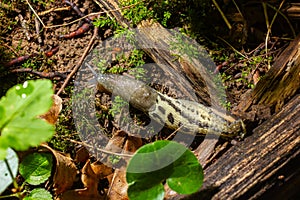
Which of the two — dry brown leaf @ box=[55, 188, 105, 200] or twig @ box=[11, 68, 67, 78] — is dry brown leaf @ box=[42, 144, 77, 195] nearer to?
dry brown leaf @ box=[55, 188, 105, 200]

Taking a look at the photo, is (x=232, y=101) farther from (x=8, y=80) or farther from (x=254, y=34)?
(x=8, y=80)

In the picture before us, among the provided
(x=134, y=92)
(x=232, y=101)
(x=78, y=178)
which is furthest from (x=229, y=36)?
(x=78, y=178)

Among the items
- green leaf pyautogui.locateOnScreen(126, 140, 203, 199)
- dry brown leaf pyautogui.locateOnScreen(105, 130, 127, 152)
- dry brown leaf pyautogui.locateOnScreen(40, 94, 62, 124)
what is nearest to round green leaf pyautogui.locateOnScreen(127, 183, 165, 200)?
green leaf pyautogui.locateOnScreen(126, 140, 203, 199)

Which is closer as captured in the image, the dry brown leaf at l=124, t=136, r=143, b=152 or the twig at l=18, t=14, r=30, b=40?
the dry brown leaf at l=124, t=136, r=143, b=152

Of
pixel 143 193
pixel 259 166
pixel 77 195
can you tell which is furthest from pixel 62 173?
pixel 259 166

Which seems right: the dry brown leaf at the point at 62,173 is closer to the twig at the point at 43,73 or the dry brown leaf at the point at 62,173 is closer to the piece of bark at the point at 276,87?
the twig at the point at 43,73

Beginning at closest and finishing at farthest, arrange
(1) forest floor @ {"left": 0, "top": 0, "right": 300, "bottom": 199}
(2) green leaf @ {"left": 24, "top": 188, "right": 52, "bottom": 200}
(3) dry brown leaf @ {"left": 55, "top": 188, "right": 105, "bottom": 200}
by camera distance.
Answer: (2) green leaf @ {"left": 24, "top": 188, "right": 52, "bottom": 200}
(3) dry brown leaf @ {"left": 55, "top": 188, "right": 105, "bottom": 200}
(1) forest floor @ {"left": 0, "top": 0, "right": 300, "bottom": 199}

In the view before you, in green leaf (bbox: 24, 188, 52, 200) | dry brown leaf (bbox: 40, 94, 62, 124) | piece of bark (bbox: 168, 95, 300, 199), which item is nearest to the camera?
piece of bark (bbox: 168, 95, 300, 199)

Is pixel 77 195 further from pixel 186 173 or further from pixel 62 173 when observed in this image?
pixel 186 173
